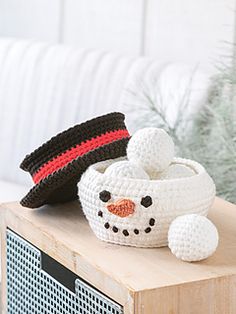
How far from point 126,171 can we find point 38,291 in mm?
262

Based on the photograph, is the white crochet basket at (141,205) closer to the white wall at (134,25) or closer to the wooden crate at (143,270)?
the wooden crate at (143,270)

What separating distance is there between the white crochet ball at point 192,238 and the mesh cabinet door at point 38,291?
0.38ft

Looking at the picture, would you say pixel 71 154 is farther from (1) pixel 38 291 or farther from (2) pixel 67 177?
(1) pixel 38 291

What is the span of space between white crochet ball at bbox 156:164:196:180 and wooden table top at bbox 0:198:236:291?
106 mm

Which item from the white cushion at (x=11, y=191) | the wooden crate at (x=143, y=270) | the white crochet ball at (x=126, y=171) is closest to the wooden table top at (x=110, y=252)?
the wooden crate at (x=143, y=270)

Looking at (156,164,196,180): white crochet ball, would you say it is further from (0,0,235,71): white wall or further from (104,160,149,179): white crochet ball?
(0,0,235,71): white wall

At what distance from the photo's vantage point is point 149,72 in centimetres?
204

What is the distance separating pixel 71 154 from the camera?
1.22 metres

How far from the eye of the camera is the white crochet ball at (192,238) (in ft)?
3.49

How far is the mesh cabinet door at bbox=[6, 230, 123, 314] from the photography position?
1.10 metres

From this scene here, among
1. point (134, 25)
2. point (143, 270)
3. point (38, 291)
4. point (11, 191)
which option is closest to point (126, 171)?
point (143, 270)

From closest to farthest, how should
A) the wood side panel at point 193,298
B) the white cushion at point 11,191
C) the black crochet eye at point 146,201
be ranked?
the wood side panel at point 193,298 < the black crochet eye at point 146,201 < the white cushion at point 11,191

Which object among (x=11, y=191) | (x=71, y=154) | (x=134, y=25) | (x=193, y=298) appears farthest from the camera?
(x=134, y=25)

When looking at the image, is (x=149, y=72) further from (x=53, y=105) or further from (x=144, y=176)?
(x=144, y=176)
